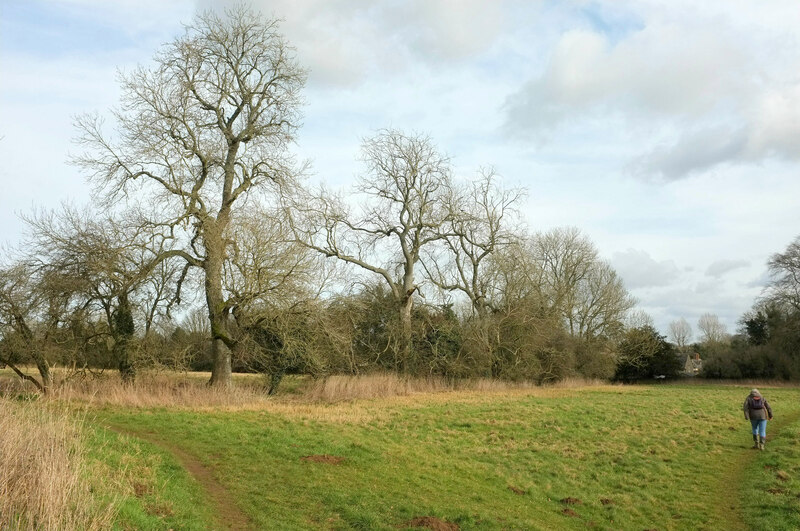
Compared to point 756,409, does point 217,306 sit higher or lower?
higher

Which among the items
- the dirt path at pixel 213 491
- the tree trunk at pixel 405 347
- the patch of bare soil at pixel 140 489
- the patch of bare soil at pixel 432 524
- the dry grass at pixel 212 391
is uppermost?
the tree trunk at pixel 405 347

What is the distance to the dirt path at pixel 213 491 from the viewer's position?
852 cm

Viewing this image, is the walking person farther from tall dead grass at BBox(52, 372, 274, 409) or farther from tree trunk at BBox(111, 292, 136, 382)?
tree trunk at BBox(111, 292, 136, 382)

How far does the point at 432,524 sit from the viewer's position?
877 centimetres

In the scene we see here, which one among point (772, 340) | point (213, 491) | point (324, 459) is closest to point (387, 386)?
point (324, 459)

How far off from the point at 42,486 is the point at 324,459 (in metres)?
6.42

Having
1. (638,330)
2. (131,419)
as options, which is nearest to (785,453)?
(131,419)

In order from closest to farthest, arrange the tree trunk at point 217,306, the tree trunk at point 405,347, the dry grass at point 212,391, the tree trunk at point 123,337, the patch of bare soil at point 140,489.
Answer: the patch of bare soil at point 140,489
the dry grass at point 212,391
the tree trunk at point 123,337
the tree trunk at point 217,306
the tree trunk at point 405,347

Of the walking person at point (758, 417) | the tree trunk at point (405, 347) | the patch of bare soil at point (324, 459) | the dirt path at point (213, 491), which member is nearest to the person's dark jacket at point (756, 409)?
the walking person at point (758, 417)

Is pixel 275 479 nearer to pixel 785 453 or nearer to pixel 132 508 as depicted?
pixel 132 508

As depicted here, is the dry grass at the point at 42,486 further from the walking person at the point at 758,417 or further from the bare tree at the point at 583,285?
the bare tree at the point at 583,285

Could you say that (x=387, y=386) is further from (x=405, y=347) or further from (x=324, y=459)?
(x=324, y=459)

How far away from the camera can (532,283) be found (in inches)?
1576

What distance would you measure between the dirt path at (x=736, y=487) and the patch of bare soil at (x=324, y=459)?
284 inches
